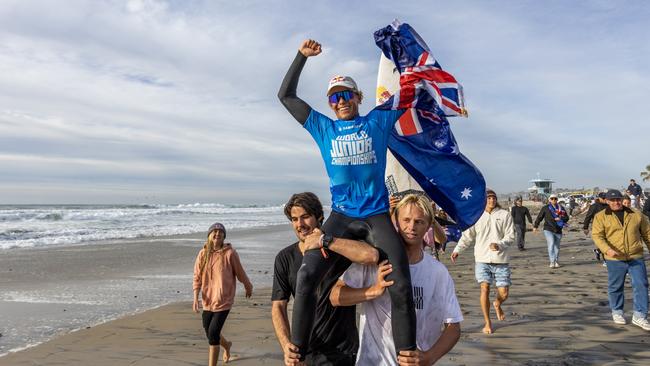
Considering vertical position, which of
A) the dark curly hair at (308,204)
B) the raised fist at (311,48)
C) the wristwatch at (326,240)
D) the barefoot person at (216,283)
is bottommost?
the barefoot person at (216,283)

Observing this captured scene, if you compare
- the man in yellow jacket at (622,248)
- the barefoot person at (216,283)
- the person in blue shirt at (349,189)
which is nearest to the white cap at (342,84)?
the person in blue shirt at (349,189)

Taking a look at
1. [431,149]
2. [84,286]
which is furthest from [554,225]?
[84,286]

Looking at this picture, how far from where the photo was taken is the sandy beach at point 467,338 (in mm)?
6156

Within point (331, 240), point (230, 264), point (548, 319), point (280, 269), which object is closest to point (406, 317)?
point (331, 240)

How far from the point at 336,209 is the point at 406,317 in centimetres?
81

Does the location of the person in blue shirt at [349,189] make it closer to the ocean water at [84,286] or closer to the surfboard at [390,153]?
the surfboard at [390,153]

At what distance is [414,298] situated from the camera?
2.74 m

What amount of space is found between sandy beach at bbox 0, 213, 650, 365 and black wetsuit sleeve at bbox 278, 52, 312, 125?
12.8 ft

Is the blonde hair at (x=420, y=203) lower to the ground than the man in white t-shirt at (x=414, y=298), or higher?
higher

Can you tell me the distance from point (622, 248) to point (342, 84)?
647 cm

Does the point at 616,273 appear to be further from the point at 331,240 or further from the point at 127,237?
the point at 127,237

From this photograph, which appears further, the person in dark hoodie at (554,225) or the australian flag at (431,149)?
the person in dark hoodie at (554,225)

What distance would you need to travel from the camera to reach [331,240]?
2.72 m

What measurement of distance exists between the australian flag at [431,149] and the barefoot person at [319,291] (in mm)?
956
